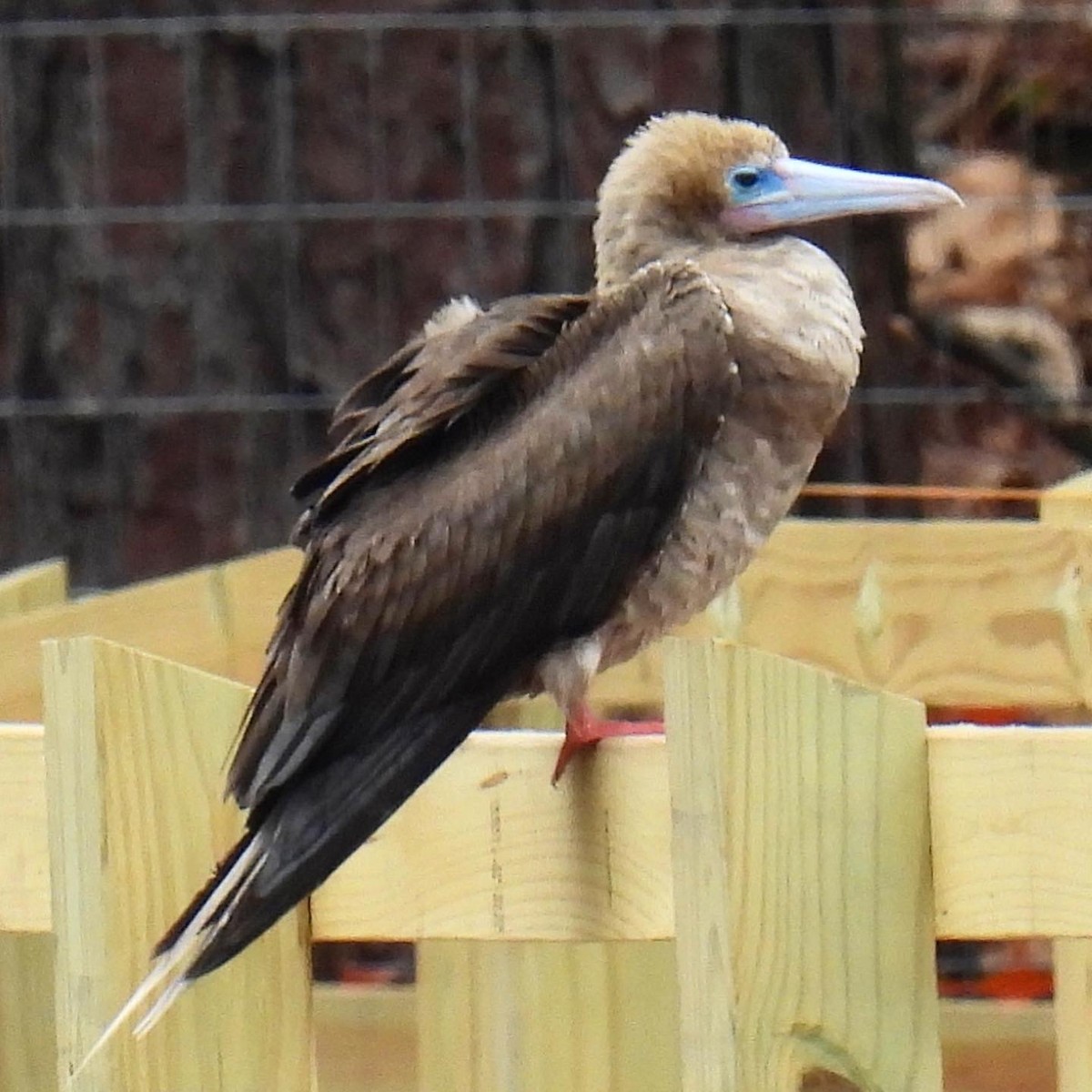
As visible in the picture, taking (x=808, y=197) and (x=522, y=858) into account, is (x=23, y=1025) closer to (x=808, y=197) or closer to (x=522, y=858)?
(x=522, y=858)

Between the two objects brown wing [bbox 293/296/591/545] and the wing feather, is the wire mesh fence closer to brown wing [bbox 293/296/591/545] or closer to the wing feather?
brown wing [bbox 293/296/591/545]

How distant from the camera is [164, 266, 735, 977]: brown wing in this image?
3168 mm

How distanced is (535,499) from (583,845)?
80 centimetres

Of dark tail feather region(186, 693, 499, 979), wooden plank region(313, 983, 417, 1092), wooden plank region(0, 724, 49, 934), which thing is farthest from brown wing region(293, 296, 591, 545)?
wooden plank region(313, 983, 417, 1092)

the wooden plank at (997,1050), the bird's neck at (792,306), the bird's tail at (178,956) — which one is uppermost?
the bird's neck at (792,306)

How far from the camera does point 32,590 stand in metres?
3.96

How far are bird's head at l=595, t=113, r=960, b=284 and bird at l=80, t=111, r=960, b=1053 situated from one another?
0.17m

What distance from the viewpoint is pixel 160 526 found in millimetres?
5613

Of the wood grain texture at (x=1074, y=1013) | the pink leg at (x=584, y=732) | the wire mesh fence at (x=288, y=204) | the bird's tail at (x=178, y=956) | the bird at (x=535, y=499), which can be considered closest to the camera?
the bird's tail at (x=178, y=956)

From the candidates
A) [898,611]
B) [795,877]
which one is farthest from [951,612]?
[795,877]

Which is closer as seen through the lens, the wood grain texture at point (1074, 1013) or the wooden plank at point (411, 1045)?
the wood grain texture at point (1074, 1013)

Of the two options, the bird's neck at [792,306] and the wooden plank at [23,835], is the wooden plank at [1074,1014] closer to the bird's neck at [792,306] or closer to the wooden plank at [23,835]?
the bird's neck at [792,306]

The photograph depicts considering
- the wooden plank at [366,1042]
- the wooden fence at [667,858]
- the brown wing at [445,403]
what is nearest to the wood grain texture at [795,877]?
the wooden fence at [667,858]

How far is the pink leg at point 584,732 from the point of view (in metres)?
2.77
